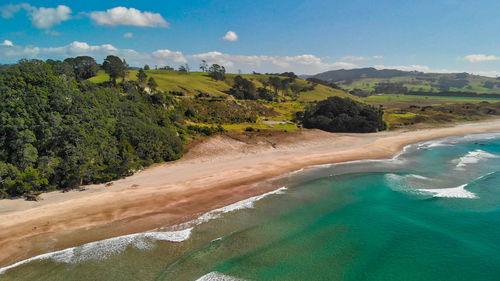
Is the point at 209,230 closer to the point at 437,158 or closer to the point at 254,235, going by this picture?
the point at 254,235

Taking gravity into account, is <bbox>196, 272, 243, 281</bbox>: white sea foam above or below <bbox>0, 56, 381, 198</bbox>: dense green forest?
below

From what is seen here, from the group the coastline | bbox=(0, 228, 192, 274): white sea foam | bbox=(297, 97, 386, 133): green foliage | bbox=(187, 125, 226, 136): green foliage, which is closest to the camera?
bbox=(0, 228, 192, 274): white sea foam

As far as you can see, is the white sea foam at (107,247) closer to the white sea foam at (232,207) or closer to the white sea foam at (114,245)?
the white sea foam at (114,245)

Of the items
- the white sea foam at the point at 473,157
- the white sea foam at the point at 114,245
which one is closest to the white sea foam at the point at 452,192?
the white sea foam at the point at 473,157

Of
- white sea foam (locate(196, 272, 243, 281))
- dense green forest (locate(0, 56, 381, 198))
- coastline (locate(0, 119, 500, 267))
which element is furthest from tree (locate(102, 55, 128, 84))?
white sea foam (locate(196, 272, 243, 281))

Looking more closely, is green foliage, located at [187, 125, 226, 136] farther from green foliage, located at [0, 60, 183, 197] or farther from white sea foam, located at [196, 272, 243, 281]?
white sea foam, located at [196, 272, 243, 281]

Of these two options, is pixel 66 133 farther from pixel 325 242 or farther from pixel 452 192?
pixel 452 192

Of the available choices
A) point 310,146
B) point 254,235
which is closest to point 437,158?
point 310,146
